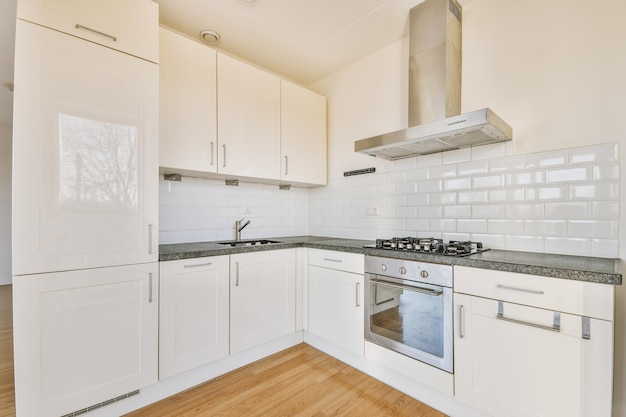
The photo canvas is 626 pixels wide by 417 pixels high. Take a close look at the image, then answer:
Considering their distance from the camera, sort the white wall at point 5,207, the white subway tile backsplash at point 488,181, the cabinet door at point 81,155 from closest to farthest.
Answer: the cabinet door at point 81,155 → the white subway tile backsplash at point 488,181 → the white wall at point 5,207

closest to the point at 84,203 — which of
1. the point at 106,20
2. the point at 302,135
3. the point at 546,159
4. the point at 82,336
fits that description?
the point at 82,336

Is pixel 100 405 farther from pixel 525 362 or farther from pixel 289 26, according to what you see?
pixel 289 26

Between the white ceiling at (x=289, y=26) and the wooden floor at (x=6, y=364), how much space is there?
260 centimetres

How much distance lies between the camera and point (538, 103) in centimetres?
176

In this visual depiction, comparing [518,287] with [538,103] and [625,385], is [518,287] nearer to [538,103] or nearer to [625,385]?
[625,385]

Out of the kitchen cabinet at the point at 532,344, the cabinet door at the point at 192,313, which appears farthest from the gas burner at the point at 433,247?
the cabinet door at the point at 192,313

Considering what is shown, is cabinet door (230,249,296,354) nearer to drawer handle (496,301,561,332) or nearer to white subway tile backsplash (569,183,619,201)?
drawer handle (496,301,561,332)

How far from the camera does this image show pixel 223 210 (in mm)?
2635

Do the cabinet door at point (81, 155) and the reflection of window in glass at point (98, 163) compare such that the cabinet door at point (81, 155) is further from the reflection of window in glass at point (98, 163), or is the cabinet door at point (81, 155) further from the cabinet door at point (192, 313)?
the cabinet door at point (192, 313)

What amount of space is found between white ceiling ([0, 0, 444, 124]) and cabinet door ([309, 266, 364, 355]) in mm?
1972

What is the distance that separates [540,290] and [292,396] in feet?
5.13

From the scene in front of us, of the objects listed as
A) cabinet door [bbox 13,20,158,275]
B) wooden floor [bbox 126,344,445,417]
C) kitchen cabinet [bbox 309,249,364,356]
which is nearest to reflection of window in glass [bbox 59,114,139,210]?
cabinet door [bbox 13,20,158,275]

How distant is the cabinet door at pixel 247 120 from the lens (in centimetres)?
230

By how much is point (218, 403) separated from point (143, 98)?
6.36 ft
